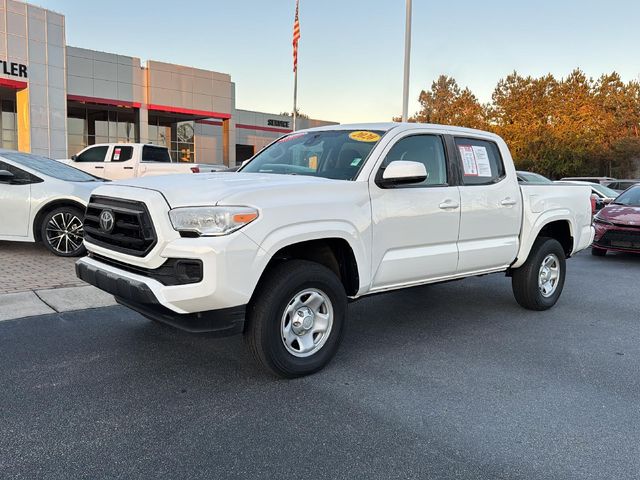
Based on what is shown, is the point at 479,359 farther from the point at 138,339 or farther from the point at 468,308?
the point at 138,339

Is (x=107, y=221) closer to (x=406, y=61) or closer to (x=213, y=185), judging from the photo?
(x=213, y=185)

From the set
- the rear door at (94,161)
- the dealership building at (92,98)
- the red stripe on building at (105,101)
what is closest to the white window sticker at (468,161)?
the rear door at (94,161)

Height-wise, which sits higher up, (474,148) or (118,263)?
(474,148)

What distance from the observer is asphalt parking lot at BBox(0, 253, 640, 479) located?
285cm

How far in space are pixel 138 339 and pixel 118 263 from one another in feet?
3.58

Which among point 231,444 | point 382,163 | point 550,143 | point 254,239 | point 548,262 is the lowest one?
point 231,444

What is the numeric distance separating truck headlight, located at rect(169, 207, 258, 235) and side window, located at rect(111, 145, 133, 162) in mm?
13609

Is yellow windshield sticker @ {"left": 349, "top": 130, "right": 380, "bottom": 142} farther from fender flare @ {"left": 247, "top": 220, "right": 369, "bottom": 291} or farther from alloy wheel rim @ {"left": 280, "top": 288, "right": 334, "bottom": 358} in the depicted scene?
alloy wheel rim @ {"left": 280, "top": 288, "right": 334, "bottom": 358}

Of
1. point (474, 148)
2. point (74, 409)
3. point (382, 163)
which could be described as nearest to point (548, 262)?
point (474, 148)

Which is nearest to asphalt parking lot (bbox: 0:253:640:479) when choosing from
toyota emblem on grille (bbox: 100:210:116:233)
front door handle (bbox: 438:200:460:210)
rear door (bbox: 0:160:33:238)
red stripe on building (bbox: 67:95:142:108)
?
toyota emblem on grille (bbox: 100:210:116:233)

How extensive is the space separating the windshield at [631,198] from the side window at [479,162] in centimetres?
652

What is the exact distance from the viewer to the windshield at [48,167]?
8.16m

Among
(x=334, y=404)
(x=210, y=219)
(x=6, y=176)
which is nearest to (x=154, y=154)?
(x=6, y=176)

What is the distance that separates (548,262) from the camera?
6.19 meters
